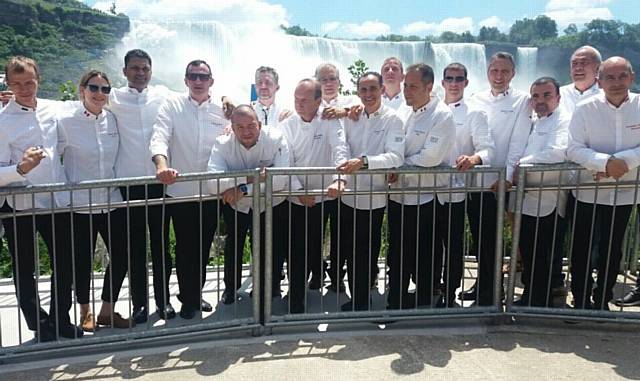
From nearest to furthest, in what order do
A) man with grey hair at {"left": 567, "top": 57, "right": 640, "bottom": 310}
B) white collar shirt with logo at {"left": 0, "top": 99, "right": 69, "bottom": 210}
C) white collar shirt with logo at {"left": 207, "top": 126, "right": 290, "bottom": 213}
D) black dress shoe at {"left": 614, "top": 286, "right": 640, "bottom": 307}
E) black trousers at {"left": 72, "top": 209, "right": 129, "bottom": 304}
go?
white collar shirt with logo at {"left": 0, "top": 99, "right": 69, "bottom": 210} → man with grey hair at {"left": 567, "top": 57, "right": 640, "bottom": 310} → black trousers at {"left": 72, "top": 209, "right": 129, "bottom": 304} → white collar shirt with logo at {"left": 207, "top": 126, "right": 290, "bottom": 213} → black dress shoe at {"left": 614, "top": 286, "right": 640, "bottom": 307}

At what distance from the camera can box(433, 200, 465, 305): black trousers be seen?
4.71m

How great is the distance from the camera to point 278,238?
15.5 feet

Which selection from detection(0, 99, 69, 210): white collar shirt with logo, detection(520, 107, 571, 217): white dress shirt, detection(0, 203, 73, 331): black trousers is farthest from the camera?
detection(520, 107, 571, 217): white dress shirt

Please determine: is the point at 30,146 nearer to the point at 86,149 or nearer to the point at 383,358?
the point at 86,149

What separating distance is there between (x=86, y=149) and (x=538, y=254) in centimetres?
362

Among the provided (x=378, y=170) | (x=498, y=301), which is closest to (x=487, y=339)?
(x=498, y=301)

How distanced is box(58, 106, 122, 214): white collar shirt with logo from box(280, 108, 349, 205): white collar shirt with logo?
1412mm

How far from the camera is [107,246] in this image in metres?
4.49

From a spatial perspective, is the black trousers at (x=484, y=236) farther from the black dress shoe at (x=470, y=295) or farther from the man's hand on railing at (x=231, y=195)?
the man's hand on railing at (x=231, y=195)

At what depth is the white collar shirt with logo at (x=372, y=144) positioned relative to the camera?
4.46 meters

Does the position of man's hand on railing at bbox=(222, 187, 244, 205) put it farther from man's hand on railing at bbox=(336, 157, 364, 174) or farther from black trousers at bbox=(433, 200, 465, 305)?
black trousers at bbox=(433, 200, 465, 305)

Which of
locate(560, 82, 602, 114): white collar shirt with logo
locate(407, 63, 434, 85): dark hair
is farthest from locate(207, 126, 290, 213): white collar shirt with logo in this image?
locate(560, 82, 602, 114): white collar shirt with logo

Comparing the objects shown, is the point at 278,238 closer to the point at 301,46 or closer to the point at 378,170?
the point at 378,170

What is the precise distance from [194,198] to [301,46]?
50463 mm
